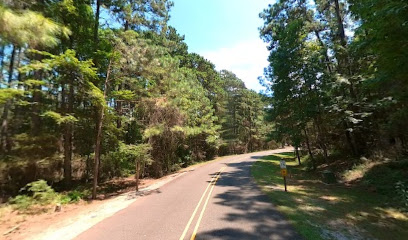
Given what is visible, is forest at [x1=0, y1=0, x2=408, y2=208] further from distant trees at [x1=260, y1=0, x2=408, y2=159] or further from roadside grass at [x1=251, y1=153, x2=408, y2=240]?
roadside grass at [x1=251, y1=153, x2=408, y2=240]

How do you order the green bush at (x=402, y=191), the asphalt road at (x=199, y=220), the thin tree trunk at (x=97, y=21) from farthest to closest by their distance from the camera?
1. the thin tree trunk at (x=97, y=21)
2. the green bush at (x=402, y=191)
3. the asphalt road at (x=199, y=220)

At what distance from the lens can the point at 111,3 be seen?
17.5 metres

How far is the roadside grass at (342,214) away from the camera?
6.50 m

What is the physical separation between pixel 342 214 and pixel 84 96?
1379 centimetres

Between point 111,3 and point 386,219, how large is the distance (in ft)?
64.4

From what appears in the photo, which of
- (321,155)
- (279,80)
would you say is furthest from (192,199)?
(321,155)

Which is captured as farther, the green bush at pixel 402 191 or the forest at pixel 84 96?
the forest at pixel 84 96

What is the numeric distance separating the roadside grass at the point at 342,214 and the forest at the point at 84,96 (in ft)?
29.8

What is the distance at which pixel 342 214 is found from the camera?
822 centimetres

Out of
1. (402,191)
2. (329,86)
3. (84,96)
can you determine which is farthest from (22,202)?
(329,86)

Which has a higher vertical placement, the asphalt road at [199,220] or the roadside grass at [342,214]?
the asphalt road at [199,220]

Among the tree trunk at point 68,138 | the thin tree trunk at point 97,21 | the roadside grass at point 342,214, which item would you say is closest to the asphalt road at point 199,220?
the roadside grass at point 342,214

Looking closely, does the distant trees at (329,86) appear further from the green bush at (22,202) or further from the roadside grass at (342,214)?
the green bush at (22,202)

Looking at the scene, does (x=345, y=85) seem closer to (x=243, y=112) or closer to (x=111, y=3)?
(x=111, y=3)
